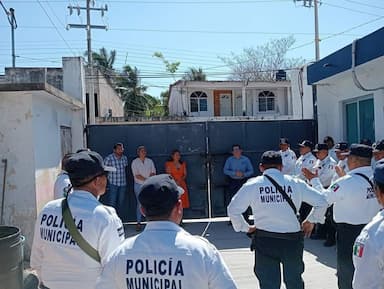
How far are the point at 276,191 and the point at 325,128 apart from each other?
724 centimetres

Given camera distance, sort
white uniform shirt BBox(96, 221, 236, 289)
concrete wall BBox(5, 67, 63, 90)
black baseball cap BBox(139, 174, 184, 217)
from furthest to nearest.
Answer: concrete wall BBox(5, 67, 63, 90) → black baseball cap BBox(139, 174, 184, 217) → white uniform shirt BBox(96, 221, 236, 289)

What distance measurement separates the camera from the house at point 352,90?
809 cm

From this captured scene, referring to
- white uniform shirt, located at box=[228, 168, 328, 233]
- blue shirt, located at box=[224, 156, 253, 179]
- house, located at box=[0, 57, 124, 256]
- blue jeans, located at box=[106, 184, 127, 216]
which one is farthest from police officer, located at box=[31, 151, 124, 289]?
blue shirt, located at box=[224, 156, 253, 179]

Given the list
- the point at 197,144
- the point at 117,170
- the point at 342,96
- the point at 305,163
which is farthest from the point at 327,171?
the point at 117,170

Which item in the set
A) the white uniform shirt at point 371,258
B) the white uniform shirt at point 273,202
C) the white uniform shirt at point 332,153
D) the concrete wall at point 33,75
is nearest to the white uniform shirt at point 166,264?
the white uniform shirt at point 371,258

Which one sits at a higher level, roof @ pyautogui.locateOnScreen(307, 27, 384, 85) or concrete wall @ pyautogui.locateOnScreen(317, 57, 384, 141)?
roof @ pyautogui.locateOnScreen(307, 27, 384, 85)

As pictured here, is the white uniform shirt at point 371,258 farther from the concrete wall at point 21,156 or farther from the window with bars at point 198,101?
the window with bars at point 198,101

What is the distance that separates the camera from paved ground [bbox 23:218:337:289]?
6.06 m

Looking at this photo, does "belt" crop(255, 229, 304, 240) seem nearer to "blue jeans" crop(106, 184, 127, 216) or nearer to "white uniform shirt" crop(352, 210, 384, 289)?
"white uniform shirt" crop(352, 210, 384, 289)

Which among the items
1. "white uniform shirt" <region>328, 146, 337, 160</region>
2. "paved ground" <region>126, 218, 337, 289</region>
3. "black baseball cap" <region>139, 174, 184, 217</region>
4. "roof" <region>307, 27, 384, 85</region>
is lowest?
"paved ground" <region>126, 218, 337, 289</region>

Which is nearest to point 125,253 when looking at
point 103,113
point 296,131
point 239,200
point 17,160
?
point 239,200

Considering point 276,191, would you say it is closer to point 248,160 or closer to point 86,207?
point 86,207

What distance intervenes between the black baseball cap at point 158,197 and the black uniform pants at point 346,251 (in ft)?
9.43

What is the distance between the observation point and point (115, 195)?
393 inches
